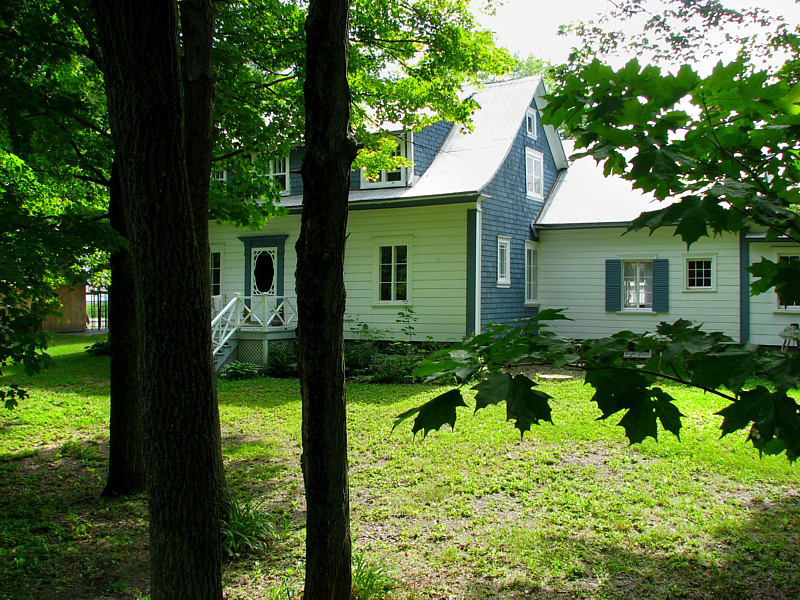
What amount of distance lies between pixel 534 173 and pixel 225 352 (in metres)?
10.8

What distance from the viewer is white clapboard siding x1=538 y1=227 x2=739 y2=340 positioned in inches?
667

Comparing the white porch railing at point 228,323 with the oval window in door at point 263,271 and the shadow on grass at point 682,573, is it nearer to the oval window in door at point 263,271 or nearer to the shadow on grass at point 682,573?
the oval window in door at point 263,271

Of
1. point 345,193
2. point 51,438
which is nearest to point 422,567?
point 345,193

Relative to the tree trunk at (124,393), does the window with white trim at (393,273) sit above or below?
above

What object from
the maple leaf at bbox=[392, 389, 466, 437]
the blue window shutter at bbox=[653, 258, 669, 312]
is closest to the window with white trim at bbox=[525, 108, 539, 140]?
the blue window shutter at bbox=[653, 258, 669, 312]

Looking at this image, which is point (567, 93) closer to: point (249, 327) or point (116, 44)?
point (116, 44)

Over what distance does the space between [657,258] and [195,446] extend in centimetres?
1706

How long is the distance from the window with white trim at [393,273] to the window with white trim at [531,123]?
226 inches

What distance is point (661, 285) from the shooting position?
17609 millimetres

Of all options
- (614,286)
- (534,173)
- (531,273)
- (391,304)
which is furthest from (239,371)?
(534,173)

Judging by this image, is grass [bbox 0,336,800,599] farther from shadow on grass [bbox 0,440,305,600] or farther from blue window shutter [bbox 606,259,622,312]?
blue window shutter [bbox 606,259,622,312]

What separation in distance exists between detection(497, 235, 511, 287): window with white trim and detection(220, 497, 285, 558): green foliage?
13.0 metres

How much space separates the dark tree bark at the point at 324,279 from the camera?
318cm

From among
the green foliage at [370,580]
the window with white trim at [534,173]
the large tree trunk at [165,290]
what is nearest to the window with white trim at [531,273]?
the window with white trim at [534,173]
